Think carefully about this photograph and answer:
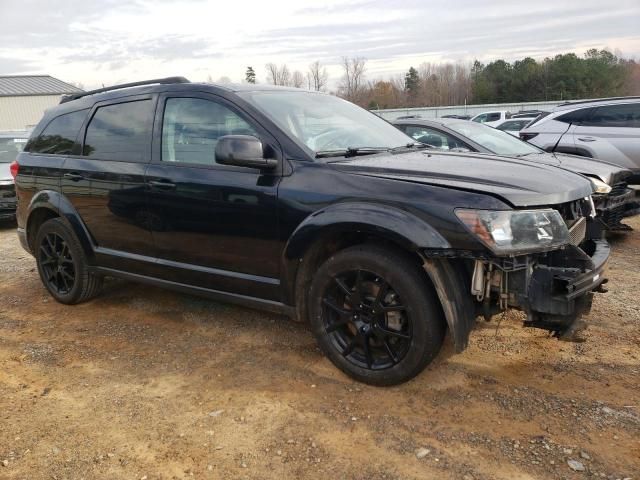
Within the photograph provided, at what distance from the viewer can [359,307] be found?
3242mm

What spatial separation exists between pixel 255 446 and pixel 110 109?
10.0ft

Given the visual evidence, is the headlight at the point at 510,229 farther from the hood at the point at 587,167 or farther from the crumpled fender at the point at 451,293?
the hood at the point at 587,167

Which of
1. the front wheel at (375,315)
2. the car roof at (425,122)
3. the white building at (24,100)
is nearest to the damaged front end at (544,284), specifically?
the front wheel at (375,315)

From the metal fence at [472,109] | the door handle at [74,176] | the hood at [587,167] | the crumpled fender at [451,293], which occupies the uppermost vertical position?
the metal fence at [472,109]

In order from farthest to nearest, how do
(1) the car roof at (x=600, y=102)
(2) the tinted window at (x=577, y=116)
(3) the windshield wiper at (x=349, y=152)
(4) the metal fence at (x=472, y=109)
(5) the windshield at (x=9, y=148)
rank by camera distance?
(4) the metal fence at (x=472, y=109)
(5) the windshield at (x=9, y=148)
(2) the tinted window at (x=577, y=116)
(1) the car roof at (x=600, y=102)
(3) the windshield wiper at (x=349, y=152)

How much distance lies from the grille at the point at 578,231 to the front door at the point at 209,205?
69.2 inches

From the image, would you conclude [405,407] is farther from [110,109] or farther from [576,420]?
[110,109]

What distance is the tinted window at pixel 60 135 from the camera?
4.78 m

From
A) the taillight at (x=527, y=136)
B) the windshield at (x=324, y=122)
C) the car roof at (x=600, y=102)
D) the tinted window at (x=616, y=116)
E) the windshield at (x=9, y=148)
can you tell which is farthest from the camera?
the windshield at (x=9, y=148)

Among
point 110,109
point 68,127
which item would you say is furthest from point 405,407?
point 68,127

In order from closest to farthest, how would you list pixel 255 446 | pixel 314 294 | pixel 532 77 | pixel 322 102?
pixel 255 446, pixel 314 294, pixel 322 102, pixel 532 77

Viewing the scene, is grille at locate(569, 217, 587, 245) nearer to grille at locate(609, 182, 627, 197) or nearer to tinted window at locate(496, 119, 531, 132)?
grille at locate(609, 182, 627, 197)

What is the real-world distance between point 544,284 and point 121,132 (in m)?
3.29

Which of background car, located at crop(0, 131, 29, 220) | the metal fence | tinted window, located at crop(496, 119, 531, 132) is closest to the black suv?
background car, located at crop(0, 131, 29, 220)
